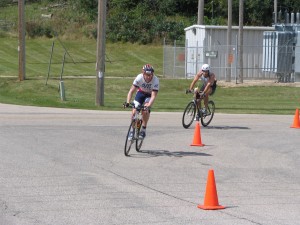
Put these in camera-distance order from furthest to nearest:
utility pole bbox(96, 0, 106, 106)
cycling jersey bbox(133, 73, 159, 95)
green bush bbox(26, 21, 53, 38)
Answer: green bush bbox(26, 21, 53, 38), utility pole bbox(96, 0, 106, 106), cycling jersey bbox(133, 73, 159, 95)

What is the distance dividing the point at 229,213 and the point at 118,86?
30250mm

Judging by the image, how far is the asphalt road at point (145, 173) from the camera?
994 centimetres

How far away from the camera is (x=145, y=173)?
44.2 feet

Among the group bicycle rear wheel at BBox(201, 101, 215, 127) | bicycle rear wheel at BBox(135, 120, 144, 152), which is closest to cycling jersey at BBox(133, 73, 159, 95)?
bicycle rear wheel at BBox(135, 120, 144, 152)

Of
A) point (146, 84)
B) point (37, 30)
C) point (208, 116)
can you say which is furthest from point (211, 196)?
point (37, 30)

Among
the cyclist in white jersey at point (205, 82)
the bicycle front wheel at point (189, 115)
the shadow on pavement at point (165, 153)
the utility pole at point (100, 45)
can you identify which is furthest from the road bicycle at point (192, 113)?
the utility pole at point (100, 45)

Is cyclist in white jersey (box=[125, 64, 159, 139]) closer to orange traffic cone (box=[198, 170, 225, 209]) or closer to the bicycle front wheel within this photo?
the bicycle front wheel

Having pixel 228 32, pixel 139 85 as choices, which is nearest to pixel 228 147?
pixel 139 85

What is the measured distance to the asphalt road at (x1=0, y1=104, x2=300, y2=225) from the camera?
9.94 metres

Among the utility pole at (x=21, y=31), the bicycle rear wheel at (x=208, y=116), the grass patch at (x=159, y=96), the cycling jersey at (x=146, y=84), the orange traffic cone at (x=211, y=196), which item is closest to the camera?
the orange traffic cone at (x=211, y=196)

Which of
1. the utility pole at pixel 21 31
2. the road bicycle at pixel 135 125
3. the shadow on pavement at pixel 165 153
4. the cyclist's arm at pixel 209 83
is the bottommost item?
the shadow on pavement at pixel 165 153

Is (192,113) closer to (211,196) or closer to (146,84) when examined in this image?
(146,84)

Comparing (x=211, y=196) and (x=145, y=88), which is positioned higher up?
(x=145, y=88)

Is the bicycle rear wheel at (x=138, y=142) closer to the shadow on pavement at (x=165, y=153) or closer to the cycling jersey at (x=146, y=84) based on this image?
the shadow on pavement at (x=165, y=153)
